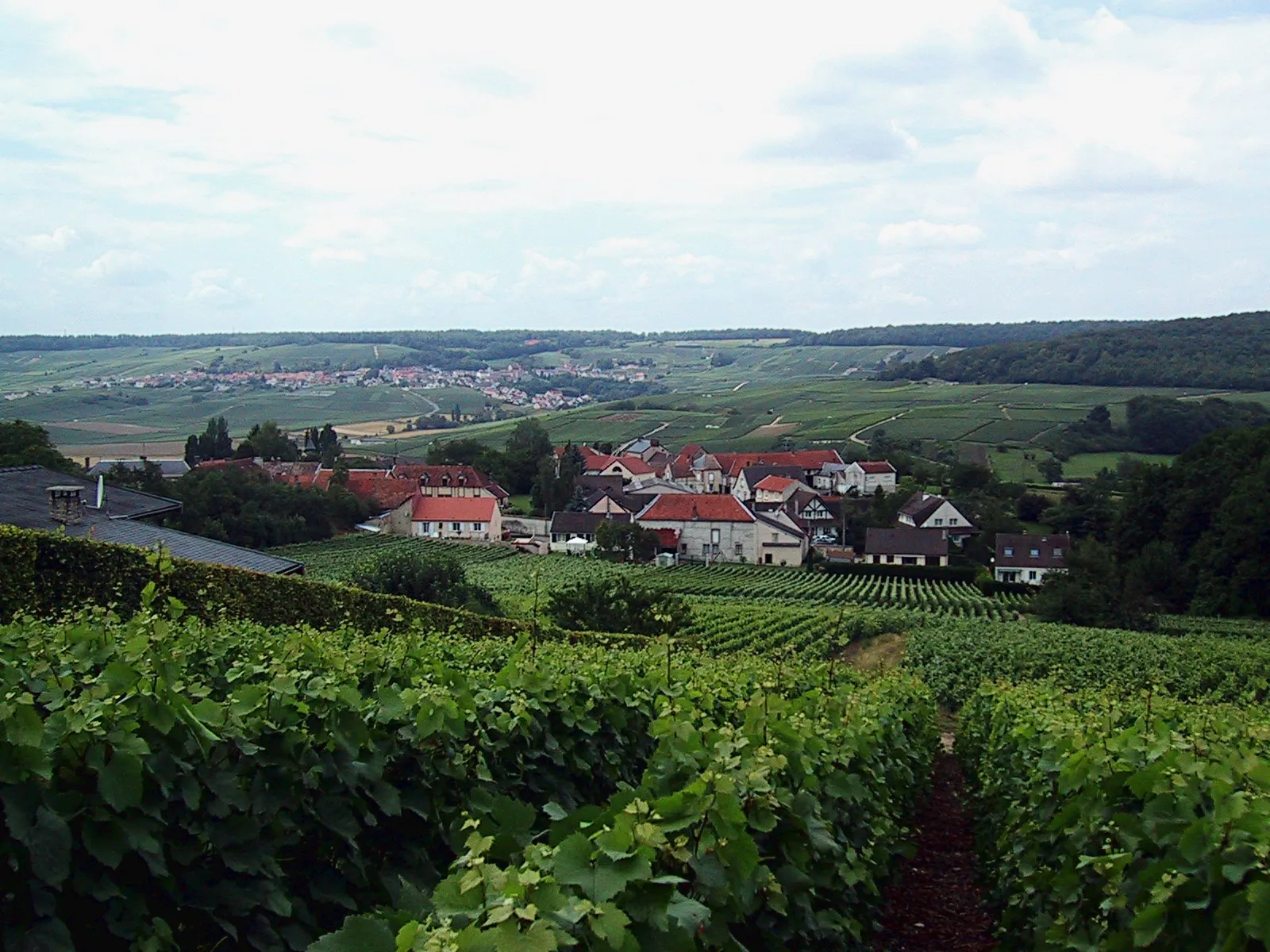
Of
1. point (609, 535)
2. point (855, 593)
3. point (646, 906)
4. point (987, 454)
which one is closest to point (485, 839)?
point (646, 906)

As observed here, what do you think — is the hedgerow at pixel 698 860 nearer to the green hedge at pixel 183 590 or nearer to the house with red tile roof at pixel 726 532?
the green hedge at pixel 183 590

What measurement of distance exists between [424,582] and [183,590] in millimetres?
15726

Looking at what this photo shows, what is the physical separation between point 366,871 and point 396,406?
188954 mm

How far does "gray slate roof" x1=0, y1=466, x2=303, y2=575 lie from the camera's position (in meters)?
22.6

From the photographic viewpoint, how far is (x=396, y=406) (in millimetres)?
190000

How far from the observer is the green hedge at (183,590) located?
16375mm

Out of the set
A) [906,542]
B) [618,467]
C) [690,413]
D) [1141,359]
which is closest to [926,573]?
[906,542]

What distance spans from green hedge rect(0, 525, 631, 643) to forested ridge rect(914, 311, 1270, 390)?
144452 millimetres

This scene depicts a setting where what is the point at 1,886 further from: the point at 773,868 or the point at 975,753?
the point at 975,753

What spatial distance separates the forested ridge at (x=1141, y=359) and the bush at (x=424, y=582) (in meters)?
134

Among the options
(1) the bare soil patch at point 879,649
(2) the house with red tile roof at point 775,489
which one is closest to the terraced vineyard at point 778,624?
(1) the bare soil patch at point 879,649

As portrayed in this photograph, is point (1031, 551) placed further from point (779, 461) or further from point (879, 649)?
point (779, 461)

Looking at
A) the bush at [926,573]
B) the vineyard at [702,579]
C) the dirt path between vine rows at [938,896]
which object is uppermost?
the dirt path between vine rows at [938,896]

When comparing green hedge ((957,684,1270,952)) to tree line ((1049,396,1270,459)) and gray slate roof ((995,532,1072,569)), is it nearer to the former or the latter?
gray slate roof ((995,532,1072,569))
